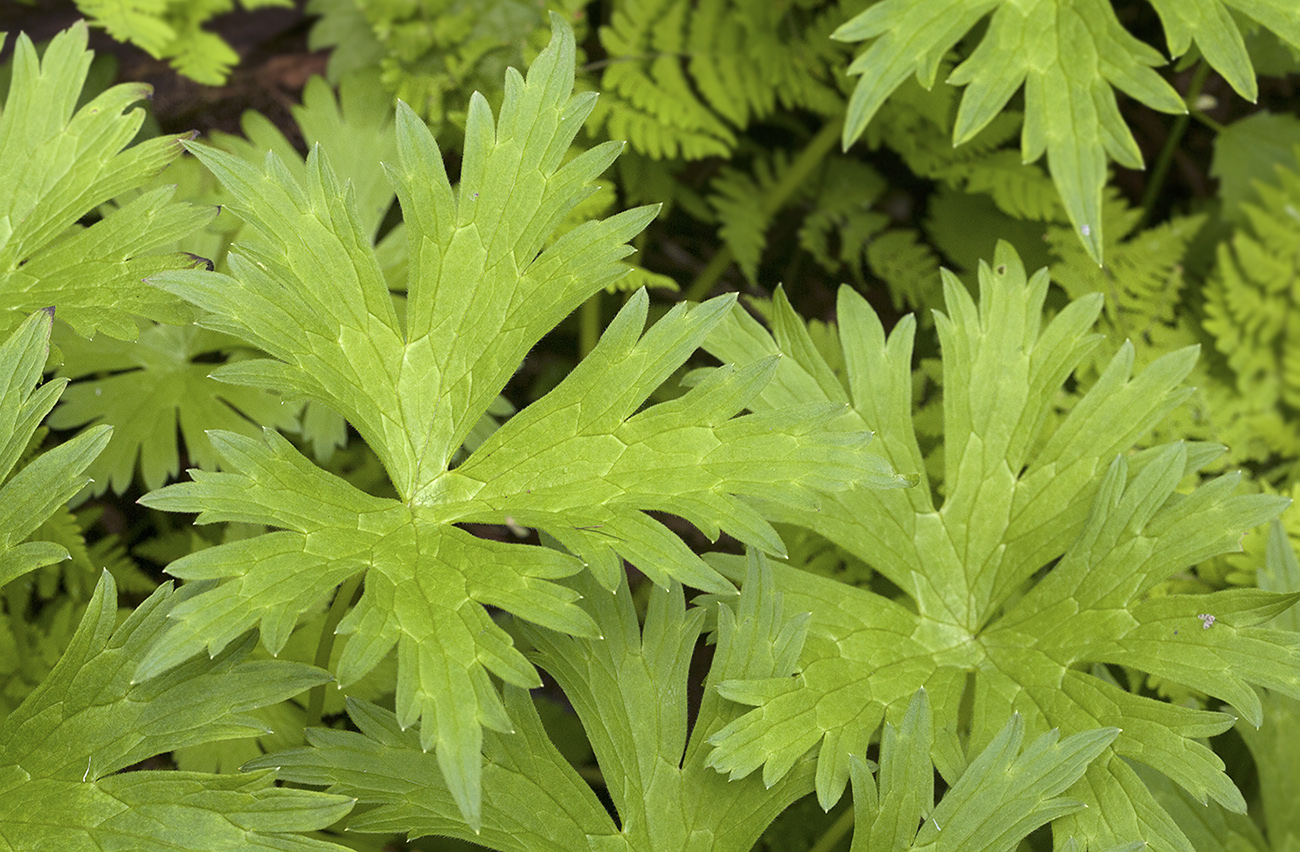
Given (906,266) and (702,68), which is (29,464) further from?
(906,266)

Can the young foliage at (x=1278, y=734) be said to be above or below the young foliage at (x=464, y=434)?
below

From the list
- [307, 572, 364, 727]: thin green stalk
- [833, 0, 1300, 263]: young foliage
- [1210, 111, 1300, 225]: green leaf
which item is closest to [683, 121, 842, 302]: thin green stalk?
[833, 0, 1300, 263]: young foliage

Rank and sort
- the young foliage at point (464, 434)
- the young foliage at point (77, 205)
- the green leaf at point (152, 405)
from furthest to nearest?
the green leaf at point (152, 405) < the young foliage at point (77, 205) < the young foliage at point (464, 434)

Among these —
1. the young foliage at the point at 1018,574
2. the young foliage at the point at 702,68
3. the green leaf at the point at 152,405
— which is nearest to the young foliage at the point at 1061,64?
the young foliage at the point at 1018,574

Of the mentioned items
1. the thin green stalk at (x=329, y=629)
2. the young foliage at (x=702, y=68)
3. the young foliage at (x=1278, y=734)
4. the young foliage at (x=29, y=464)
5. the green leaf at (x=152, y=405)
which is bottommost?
the young foliage at (x=1278, y=734)

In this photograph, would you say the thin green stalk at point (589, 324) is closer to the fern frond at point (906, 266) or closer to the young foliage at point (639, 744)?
the fern frond at point (906, 266)

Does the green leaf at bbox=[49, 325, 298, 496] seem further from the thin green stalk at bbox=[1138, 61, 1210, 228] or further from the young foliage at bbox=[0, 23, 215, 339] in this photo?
the thin green stalk at bbox=[1138, 61, 1210, 228]

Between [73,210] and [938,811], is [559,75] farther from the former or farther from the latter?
[938,811]

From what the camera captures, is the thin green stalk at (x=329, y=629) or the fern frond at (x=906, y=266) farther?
the fern frond at (x=906, y=266)
